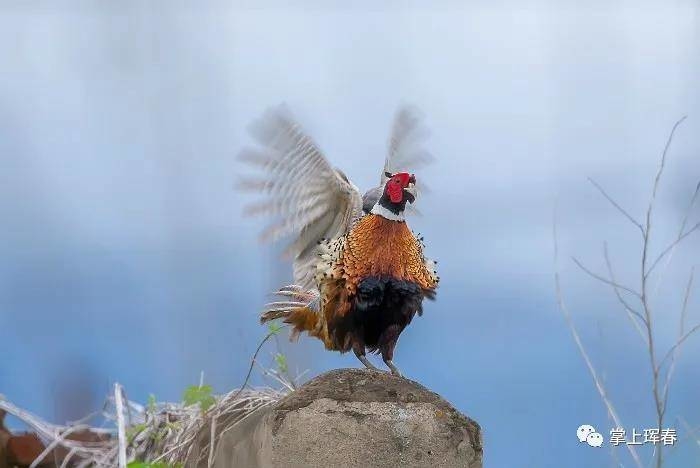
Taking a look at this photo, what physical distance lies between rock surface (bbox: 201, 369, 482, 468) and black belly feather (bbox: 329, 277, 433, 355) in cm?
22

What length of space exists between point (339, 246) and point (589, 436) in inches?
28.6

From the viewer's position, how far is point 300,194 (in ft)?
5.67

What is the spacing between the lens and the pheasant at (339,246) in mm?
1614

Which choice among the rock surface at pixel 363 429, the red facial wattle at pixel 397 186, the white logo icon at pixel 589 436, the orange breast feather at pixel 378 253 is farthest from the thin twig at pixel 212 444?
the white logo icon at pixel 589 436

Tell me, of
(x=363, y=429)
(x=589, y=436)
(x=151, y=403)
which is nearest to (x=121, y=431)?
(x=363, y=429)

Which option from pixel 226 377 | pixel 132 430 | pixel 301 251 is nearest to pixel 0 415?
pixel 132 430

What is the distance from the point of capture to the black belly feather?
1609 mm

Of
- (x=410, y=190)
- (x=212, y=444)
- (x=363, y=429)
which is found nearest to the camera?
(x=363, y=429)

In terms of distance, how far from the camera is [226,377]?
73 centimetres

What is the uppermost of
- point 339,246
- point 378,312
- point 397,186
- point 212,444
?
point 397,186

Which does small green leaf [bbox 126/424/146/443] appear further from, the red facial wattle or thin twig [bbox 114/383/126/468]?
the red facial wattle

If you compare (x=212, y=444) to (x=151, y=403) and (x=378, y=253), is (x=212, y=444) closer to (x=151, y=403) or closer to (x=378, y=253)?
(x=151, y=403)

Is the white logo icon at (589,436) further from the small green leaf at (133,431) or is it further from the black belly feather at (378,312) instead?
the small green leaf at (133,431)

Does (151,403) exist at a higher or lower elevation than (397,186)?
lower
